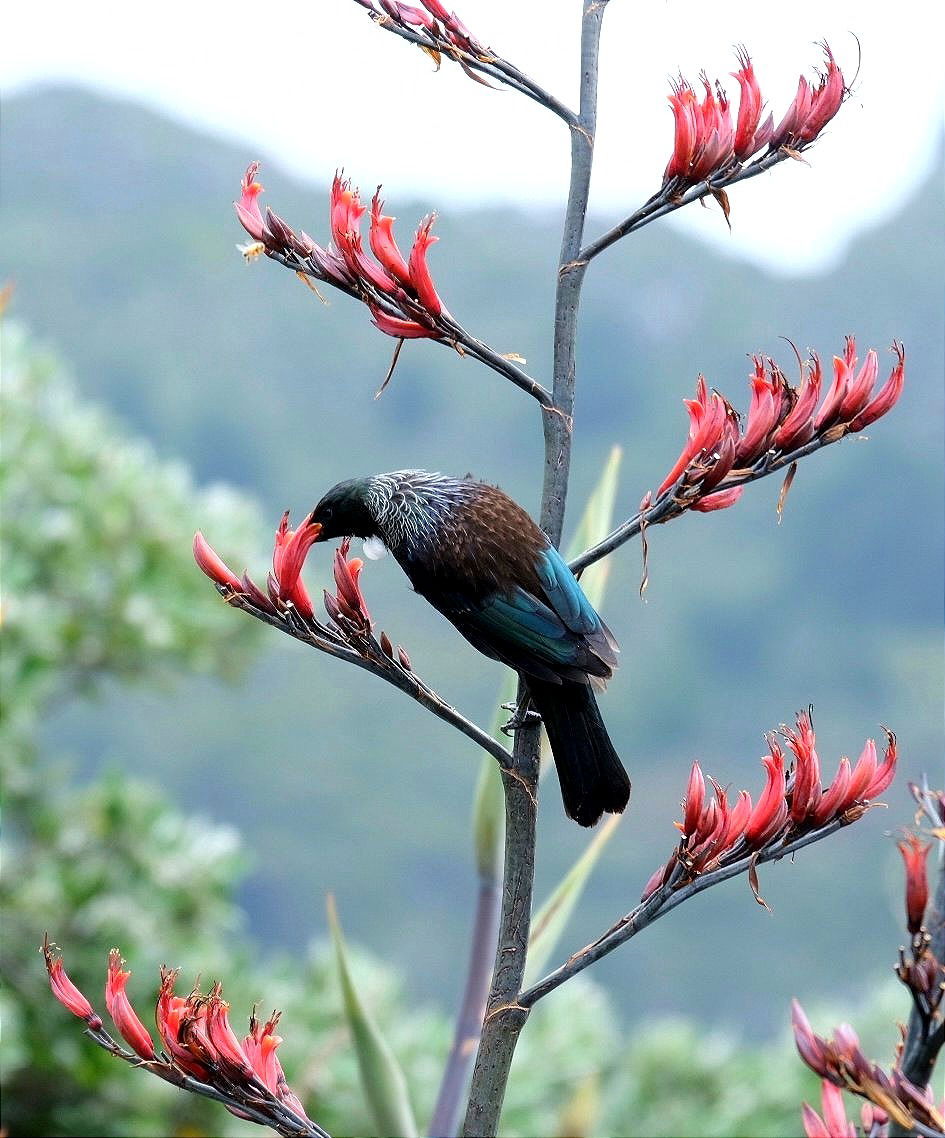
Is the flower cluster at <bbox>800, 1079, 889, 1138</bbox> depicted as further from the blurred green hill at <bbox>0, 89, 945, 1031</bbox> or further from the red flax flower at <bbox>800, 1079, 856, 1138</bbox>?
the blurred green hill at <bbox>0, 89, 945, 1031</bbox>

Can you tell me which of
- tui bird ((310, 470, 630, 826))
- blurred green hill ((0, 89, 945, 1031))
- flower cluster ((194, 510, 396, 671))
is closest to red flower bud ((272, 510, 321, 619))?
flower cluster ((194, 510, 396, 671))

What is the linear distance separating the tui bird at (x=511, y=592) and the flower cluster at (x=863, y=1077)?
0.32 m

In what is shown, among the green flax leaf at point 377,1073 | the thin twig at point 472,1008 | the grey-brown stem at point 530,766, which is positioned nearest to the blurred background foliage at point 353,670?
the thin twig at point 472,1008

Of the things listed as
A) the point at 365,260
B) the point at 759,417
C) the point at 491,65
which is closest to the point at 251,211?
the point at 365,260

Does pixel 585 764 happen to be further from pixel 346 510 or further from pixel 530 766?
pixel 346 510

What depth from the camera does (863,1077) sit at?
37.3 inches

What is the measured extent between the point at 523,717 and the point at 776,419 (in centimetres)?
38

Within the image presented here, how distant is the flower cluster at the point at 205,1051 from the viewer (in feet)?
3.92

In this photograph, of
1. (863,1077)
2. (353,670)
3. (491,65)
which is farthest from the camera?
(353,670)

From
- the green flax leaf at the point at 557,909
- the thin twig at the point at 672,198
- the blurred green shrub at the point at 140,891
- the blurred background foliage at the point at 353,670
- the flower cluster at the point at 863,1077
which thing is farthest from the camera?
the blurred background foliage at the point at 353,670

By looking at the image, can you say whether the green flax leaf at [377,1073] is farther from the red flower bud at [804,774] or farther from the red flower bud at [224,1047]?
the red flower bud at [804,774]

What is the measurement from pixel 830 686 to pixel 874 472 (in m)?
1.62

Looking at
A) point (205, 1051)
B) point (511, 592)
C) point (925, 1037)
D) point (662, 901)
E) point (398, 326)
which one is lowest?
point (205, 1051)

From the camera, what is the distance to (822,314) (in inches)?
390
